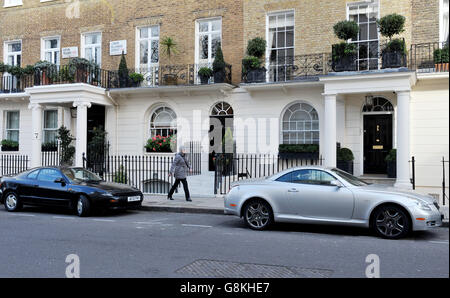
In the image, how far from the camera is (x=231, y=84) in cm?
1764

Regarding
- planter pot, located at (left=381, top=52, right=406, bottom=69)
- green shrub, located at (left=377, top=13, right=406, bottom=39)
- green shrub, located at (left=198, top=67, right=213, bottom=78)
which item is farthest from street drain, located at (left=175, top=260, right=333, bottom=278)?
green shrub, located at (left=198, top=67, right=213, bottom=78)

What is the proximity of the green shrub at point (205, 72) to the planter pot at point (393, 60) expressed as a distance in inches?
263

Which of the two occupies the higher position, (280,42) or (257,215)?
(280,42)

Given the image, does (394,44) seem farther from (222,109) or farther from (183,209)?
(183,209)

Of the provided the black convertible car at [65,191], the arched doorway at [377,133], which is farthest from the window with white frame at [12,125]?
the arched doorway at [377,133]

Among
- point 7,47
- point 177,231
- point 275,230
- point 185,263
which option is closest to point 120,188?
point 177,231

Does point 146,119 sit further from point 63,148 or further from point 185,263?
point 185,263

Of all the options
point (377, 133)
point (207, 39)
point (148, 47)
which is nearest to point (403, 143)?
point (377, 133)

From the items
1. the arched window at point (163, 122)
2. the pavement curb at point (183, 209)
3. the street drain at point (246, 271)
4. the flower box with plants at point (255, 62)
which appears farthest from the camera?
the arched window at point (163, 122)

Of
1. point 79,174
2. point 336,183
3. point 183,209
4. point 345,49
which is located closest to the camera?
point 336,183

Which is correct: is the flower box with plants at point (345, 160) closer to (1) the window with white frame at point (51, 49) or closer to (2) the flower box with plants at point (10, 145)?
(1) the window with white frame at point (51, 49)

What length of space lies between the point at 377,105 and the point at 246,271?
38.1ft

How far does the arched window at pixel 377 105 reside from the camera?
51.2 feet

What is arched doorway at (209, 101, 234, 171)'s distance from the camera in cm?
1798
